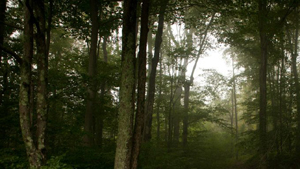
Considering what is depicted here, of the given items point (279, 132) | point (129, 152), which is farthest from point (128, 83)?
point (279, 132)

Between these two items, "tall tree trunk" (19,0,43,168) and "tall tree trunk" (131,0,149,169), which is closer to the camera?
"tall tree trunk" (19,0,43,168)

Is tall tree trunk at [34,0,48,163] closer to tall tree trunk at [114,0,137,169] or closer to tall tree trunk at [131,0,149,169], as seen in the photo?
tall tree trunk at [114,0,137,169]

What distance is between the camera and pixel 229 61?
22094 millimetres

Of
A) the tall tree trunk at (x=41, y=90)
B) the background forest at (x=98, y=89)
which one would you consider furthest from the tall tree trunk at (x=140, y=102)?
the tall tree trunk at (x=41, y=90)

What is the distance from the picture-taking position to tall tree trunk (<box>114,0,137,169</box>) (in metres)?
4.87

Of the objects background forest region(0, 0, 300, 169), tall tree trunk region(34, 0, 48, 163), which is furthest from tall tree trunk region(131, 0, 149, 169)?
tall tree trunk region(34, 0, 48, 163)

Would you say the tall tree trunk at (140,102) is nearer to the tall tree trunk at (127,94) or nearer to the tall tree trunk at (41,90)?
the tall tree trunk at (127,94)

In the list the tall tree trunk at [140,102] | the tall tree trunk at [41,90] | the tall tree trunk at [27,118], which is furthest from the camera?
the tall tree trunk at [140,102]

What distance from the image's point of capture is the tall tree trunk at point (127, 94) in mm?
4871

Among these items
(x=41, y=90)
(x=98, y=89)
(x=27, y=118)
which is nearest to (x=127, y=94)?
(x=41, y=90)

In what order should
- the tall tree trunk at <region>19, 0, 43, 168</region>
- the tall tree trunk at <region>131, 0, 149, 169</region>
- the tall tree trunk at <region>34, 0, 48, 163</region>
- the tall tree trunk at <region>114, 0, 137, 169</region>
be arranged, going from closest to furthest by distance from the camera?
the tall tree trunk at <region>19, 0, 43, 168</region>, the tall tree trunk at <region>34, 0, 48, 163</region>, the tall tree trunk at <region>114, 0, 137, 169</region>, the tall tree trunk at <region>131, 0, 149, 169</region>

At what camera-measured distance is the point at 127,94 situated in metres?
5.00

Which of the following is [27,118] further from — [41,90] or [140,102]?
[140,102]

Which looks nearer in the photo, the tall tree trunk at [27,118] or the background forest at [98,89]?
the tall tree trunk at [27,118]
